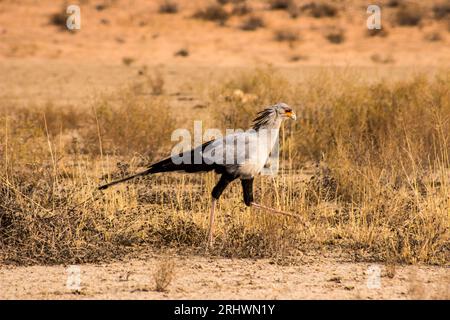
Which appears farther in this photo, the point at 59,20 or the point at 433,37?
the point at 59,20

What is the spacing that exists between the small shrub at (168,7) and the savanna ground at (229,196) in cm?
1058

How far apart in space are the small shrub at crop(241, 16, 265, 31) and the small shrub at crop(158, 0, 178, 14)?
2683 mm

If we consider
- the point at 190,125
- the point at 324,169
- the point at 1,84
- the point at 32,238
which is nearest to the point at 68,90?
the point at 1,84

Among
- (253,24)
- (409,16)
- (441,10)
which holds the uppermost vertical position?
(441,10)

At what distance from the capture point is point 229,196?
8.73 metres

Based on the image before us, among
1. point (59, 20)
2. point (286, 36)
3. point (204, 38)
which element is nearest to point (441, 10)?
point (286, 36)

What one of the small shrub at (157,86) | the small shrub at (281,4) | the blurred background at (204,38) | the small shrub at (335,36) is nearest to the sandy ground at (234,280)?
the small shrub at (157,86)

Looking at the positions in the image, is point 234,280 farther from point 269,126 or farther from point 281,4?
point 281,4

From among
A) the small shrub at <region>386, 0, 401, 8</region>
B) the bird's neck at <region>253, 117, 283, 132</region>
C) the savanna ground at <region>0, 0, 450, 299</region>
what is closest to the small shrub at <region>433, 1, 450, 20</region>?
the small shrub at <region>386, 0, 401, 8</region>

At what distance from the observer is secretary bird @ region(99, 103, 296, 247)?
7039mm

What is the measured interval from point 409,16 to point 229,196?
22.2 meters

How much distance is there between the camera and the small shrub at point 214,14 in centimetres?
3004

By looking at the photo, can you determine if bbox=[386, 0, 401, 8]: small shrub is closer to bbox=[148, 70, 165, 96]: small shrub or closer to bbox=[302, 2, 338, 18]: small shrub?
bbox=[302, 2, 338, 18]: small shrub
